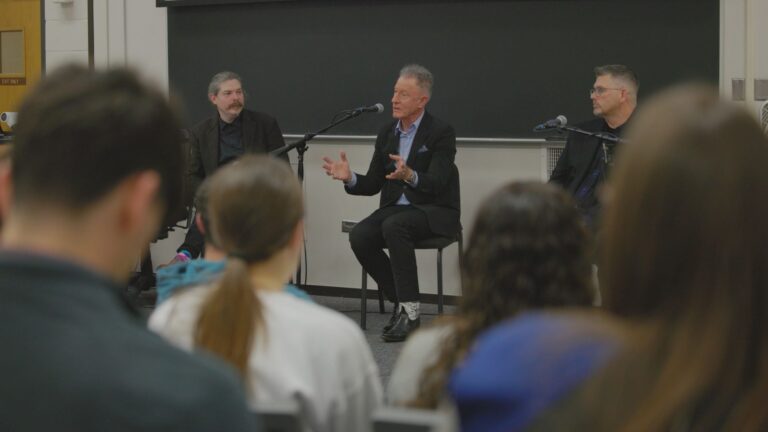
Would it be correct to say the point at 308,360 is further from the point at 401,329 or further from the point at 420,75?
the point at 420,75

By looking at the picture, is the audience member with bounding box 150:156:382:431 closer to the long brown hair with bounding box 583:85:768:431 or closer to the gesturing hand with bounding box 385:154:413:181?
the long brown hair with bounding box 583:85:768:431

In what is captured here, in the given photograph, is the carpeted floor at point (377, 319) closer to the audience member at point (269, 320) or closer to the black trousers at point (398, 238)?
the black trousers at point (398, 238)

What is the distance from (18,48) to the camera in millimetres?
6445

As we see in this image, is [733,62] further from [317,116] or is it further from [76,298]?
[76,298]

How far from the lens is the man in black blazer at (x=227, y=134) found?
530 centimetres

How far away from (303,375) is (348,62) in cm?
414

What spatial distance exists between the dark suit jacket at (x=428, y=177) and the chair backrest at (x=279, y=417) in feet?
11.7

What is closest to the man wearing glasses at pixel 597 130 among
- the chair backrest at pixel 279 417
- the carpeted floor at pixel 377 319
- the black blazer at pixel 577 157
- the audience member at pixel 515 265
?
the black blazer at pixel 577 157

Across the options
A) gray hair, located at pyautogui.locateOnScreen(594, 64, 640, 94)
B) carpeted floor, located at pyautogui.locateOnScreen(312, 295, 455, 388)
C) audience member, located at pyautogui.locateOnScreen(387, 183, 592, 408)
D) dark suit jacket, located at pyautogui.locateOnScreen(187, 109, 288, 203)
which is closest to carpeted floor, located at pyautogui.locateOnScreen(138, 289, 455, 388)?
carpeted floor, located at pyautogui.locateOnScreen(312, 295, 455, 388)

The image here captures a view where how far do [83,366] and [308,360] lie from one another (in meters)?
0.83

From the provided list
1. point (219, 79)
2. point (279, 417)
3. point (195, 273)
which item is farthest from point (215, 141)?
point (279, 417)

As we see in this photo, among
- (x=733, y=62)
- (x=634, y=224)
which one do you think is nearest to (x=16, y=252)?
(x=634, y=224)

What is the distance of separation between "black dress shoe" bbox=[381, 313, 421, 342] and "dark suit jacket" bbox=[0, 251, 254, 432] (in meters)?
3.82

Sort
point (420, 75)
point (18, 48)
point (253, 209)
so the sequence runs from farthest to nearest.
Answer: point (18, 48), point (420, 75), point (253, 209)
